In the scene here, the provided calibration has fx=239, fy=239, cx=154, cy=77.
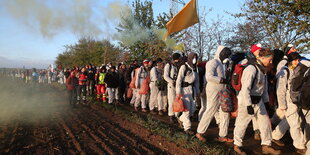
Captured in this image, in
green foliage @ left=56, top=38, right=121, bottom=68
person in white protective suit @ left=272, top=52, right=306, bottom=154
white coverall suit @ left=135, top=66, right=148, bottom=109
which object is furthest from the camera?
green foliage @ left=56, top=38, right=121, bottom=68

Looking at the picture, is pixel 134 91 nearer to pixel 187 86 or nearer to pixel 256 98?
pixel 187 86

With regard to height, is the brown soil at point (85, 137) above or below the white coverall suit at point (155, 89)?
below

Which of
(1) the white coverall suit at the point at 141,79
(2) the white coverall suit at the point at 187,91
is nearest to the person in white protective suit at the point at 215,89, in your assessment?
(2) the white coverall suit at the point at 187,91

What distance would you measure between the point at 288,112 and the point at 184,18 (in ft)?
17.6

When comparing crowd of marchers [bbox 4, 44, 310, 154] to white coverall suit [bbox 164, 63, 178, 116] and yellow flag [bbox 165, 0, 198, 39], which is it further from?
yellow flag [bbox 165, 0, 198, 39]

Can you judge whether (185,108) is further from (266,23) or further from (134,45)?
(134,45)

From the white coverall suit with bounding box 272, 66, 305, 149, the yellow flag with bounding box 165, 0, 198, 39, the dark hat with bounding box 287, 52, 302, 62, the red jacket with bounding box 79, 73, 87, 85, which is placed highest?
the yellow flag with bounding box 165, 0, 198, 39

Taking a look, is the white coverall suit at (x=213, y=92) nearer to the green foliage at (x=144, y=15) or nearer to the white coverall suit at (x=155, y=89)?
the white coverall suit at (x=155, y=89)

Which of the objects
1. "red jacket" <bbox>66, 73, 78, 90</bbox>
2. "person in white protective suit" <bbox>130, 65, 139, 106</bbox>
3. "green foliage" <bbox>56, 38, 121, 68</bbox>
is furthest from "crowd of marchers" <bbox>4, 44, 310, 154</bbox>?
"green foliage" <bbox>56, 38, 121, 68</bbox>

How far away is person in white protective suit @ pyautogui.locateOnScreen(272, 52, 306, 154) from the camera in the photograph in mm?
4801

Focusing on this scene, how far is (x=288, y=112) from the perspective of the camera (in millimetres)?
4977

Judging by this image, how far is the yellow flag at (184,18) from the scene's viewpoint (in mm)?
9008

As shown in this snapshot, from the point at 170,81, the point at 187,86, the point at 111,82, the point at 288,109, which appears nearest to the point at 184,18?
the point at 170,81

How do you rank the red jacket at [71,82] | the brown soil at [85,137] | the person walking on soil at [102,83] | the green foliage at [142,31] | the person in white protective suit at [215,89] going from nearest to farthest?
1. the person in white protective suit at [215,89]
2. the brown soil at [85,137]
3. the red jacket at [71,82]
4. the person walking on soil at [102,83]
5. the green foliage at [142,31]
